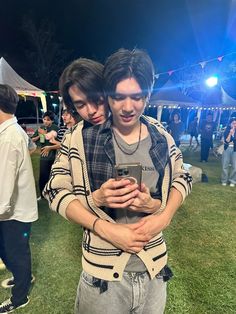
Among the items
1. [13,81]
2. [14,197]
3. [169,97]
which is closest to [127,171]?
[14,197]

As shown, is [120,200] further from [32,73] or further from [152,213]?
[32,73]

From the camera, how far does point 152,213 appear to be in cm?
119

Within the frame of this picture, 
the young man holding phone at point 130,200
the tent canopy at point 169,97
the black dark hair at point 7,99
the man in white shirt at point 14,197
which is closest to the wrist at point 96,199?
the young man holding phone at point 130,200

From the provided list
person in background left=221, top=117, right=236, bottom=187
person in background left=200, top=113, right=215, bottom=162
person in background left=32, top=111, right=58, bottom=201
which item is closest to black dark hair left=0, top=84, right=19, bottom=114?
person in background left=32, top=111, right=58, bottom=201

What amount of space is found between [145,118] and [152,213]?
1.44ft

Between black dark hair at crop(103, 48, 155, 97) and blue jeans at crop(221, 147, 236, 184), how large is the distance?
6.89 m

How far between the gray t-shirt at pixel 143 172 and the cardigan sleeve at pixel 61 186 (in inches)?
8.3

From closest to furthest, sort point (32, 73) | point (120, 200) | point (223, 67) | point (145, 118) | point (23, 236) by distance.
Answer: point (120, 200)
point (145, 118)
point (23, 236)
point (223, 67)
point (32, 73)

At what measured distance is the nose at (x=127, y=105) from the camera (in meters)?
1.15

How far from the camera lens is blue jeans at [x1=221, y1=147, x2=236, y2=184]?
24.4 feet

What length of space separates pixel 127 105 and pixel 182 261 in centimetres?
299

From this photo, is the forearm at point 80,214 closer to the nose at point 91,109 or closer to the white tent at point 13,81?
the nose at point 91,109

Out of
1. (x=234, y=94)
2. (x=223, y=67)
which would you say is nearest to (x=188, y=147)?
(x=223, y=67)

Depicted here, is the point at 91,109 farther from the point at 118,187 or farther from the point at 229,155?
the point at 229,155
